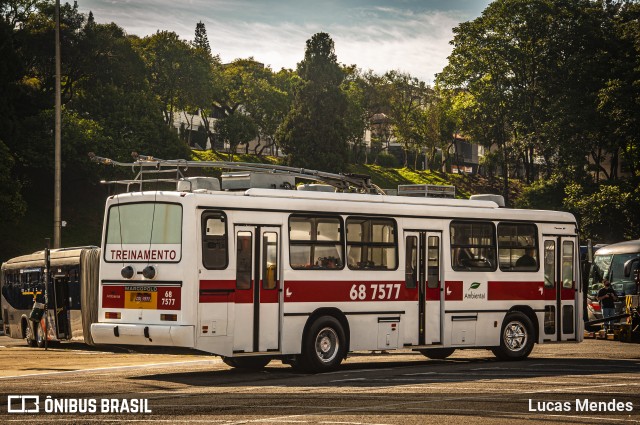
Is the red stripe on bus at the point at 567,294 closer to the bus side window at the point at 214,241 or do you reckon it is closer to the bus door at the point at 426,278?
the bus door at the point at 426,278

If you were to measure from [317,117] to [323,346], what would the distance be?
72233mm

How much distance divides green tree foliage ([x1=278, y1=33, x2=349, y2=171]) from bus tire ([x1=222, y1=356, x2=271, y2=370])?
68.9 metres

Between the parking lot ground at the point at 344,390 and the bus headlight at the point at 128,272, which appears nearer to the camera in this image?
the parking lot ground at the point at 344,390

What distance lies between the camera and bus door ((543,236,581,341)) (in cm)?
2459

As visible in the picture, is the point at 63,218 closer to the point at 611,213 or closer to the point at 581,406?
the point at 611,213

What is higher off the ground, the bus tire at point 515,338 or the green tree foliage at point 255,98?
the green tree foliage at point 255,98

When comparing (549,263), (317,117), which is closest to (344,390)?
(549,263)

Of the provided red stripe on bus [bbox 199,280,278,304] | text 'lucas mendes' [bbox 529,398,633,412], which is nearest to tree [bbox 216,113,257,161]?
red stripe on bus [bbox 199,280,278,304]

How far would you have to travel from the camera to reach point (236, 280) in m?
18.9

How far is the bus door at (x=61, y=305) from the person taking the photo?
2989 centimetres

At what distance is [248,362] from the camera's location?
21109mm

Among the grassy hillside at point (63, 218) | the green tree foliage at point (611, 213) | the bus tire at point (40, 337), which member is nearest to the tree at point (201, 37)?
the grassy hillside at point (63, 218)

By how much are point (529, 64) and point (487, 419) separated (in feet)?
217

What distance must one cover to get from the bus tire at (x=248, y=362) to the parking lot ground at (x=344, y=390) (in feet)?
0.77
